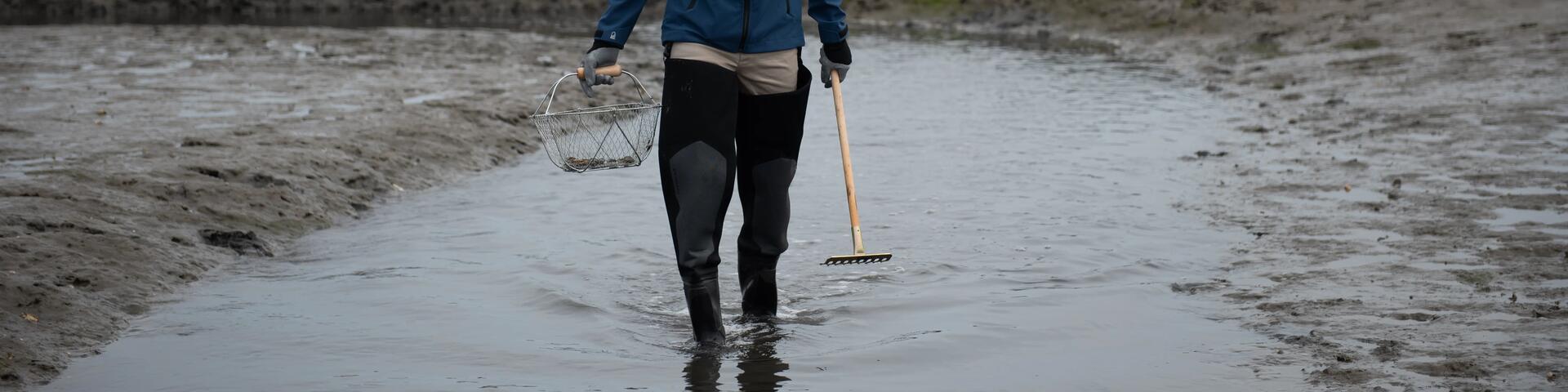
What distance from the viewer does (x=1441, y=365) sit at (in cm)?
458

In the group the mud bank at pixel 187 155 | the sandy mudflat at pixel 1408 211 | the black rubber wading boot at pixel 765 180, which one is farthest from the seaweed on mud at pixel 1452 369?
the mud bank at pixel 187 155

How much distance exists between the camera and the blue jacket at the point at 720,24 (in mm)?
4691

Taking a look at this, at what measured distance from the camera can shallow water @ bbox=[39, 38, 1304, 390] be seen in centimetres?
466

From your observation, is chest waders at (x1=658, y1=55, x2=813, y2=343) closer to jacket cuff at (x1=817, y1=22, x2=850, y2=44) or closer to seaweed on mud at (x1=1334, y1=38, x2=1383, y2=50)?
jacket cuff at (x1=817, y1=22, x2=850, y2=44)

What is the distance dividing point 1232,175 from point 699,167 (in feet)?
18.6

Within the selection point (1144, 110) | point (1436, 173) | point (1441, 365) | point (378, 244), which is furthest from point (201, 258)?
point (1144, 110)

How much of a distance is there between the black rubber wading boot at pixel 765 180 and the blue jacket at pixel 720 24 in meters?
0.22

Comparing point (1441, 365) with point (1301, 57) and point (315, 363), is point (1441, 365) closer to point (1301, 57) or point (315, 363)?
point (315, 363)

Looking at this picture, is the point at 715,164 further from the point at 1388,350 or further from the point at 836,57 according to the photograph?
the point at 1388,350

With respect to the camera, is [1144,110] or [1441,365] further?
[1144,110]

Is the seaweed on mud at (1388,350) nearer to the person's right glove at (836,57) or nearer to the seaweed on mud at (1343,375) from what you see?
the seaweed on mud at (1343,375)

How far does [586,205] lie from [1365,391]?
5034mm

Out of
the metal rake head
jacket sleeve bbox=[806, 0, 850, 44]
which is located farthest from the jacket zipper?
the metal rake head

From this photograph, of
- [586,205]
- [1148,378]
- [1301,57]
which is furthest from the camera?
[1301,57]
